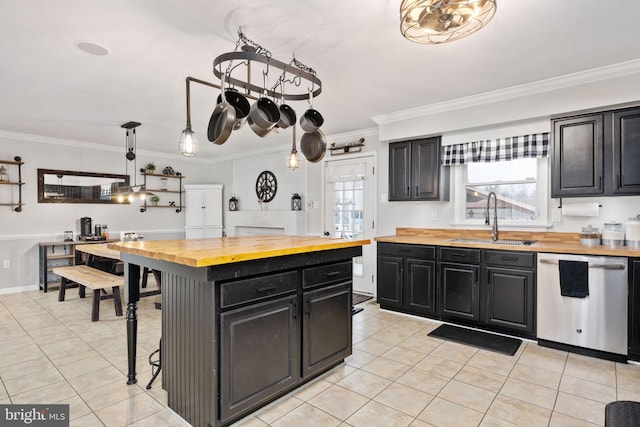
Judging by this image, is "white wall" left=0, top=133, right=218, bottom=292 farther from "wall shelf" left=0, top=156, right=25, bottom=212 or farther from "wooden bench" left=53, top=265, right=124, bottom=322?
"wooden bench" left=53, top=265, right=124, bottom=322

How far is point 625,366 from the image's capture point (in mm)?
2764

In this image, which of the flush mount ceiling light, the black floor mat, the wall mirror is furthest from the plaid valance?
the wall mirror

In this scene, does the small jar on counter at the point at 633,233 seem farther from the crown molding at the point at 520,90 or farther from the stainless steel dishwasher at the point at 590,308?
the crown molding at the point at 520,90

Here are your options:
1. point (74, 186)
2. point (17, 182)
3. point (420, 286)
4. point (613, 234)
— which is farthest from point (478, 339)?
point (17, 182)

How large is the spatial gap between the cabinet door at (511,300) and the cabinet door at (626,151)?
1099mm

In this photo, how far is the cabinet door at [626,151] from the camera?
2.98 metres

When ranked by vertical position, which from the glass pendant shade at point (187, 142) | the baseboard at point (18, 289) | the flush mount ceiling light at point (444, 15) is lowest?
the baseboard at point (18, 289)

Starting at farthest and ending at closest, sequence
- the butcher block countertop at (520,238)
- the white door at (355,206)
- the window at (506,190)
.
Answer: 1. the white door at (355,206)
2. the window at (506,190)
3. the butcher block countertop at (520,238)

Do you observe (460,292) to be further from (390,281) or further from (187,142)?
(187,142)

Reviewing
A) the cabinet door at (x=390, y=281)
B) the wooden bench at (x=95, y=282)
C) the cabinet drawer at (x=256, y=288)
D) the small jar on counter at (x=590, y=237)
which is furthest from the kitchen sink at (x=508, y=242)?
the wooden bench at (x=95, y=282)

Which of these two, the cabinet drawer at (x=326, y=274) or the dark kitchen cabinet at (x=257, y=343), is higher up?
the cabinet drawer at (x=326, y=274)

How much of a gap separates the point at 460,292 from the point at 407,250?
0.71 m

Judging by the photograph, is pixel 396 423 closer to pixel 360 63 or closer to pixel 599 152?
pixel 360 63

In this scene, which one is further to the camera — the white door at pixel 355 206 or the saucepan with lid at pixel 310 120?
the white door at pixel 355 206
